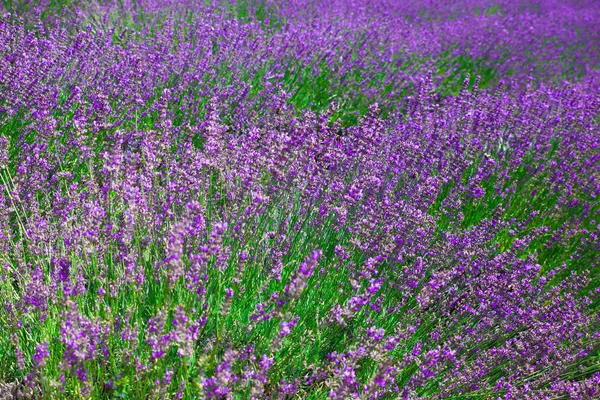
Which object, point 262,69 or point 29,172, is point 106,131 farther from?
point 262,69

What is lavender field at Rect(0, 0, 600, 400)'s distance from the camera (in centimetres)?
192

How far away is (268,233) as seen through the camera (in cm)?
255

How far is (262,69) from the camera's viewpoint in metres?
4.73

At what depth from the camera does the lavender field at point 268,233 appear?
1925 mm

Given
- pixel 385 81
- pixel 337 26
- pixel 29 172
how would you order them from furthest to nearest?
pixel 337 26 < pixel 385 81 < pixel 29 172

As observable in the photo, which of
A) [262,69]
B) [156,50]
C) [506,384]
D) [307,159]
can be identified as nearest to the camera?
[506,384]

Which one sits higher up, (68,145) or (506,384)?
(68,145)

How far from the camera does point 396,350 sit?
98.3 inches


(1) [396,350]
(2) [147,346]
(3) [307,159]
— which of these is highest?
(3) [307,159]

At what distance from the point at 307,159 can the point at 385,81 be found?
279 centimetres

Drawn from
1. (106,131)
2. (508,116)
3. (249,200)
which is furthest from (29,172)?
(508,116)

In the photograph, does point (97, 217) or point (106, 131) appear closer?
point (97, 217)

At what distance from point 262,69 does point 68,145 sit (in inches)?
82.4

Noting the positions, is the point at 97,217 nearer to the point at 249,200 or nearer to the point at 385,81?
the point at 249,200
